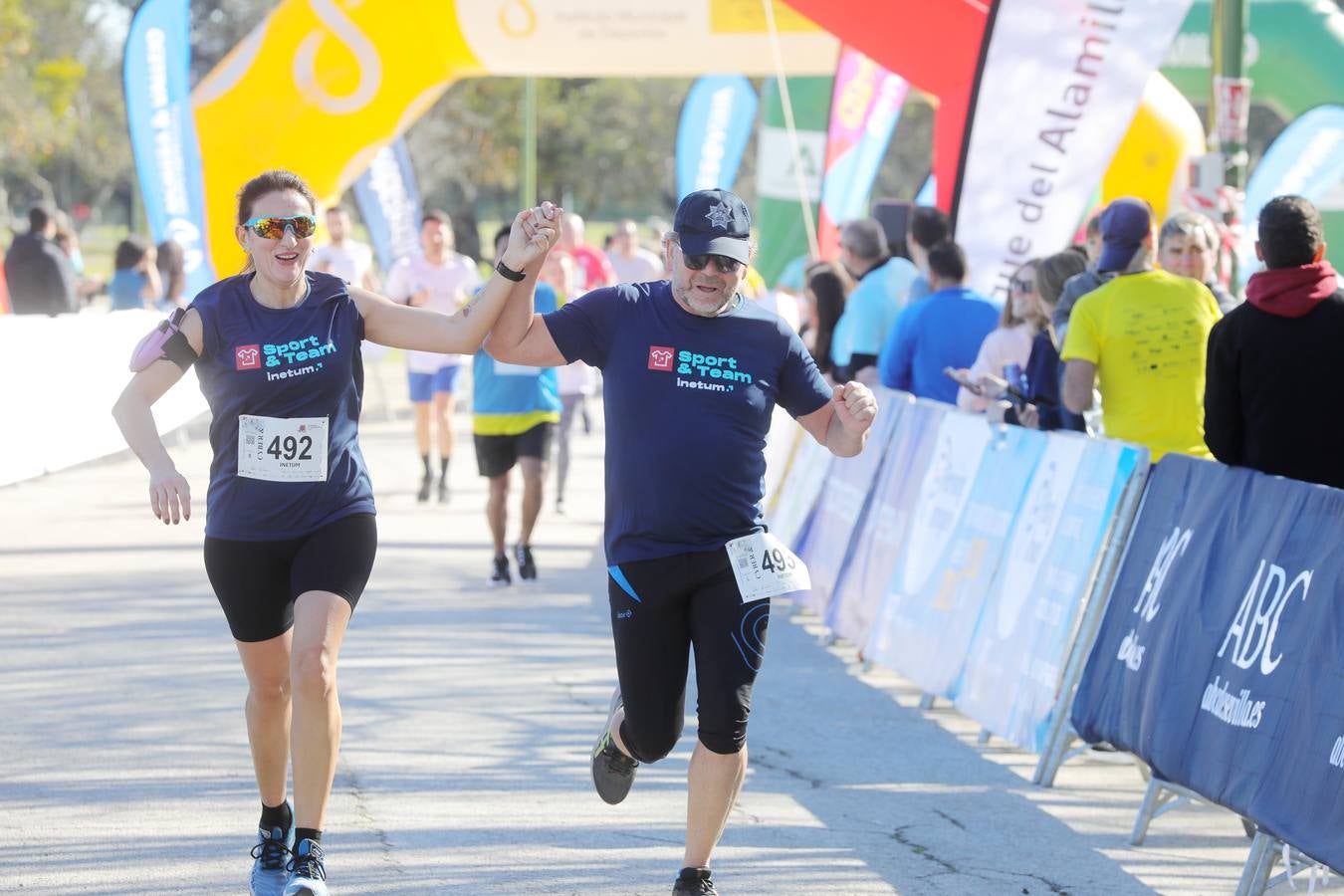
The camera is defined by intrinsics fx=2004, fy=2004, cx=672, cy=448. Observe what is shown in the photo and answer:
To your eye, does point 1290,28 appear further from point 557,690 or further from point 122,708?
point 122,708

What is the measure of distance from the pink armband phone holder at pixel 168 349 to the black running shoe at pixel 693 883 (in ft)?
6.10

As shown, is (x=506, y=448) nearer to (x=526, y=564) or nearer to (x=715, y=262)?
(x=526, y=564)

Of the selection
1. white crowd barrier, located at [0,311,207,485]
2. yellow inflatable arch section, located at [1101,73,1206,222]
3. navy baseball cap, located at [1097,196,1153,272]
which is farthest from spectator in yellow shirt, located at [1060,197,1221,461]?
white crowd barrier, located at [0,311,207,485]

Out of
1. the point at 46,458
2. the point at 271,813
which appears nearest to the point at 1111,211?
the point at 271,813

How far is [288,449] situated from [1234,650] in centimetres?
276

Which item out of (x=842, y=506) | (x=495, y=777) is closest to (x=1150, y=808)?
(x=495, y=777)

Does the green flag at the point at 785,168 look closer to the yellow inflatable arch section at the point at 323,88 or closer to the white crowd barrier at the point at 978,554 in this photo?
the yellow inflatable arch section at the point at 323,88

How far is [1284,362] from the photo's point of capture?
6.25 m

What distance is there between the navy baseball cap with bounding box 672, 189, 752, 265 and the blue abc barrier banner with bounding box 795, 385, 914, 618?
4.08 metres

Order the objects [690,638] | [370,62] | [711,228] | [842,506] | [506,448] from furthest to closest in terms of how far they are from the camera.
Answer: [370,62] → [506,448] → [842,506] → [690,638] → [711,228]

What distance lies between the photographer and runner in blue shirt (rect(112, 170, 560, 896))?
17.0 ft

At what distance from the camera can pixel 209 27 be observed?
172 ft

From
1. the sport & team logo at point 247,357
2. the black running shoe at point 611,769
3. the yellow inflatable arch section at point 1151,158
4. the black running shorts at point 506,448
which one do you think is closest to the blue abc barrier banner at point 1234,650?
the black running shoe at point 611,769

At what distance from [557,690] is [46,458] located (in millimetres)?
8042
